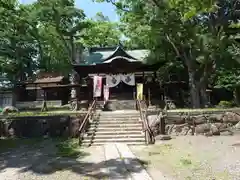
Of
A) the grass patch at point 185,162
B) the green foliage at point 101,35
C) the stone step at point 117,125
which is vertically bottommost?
the grass patch at point 185,162

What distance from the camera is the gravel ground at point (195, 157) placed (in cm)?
630

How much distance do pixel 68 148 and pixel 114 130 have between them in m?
2.42

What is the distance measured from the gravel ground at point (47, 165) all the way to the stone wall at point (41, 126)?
2319 millimetres

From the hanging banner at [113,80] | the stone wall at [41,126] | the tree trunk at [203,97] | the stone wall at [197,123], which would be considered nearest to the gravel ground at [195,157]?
the stone wall at [197,123]

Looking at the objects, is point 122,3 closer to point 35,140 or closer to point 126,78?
point 126,78

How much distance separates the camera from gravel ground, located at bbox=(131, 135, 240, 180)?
Result: 6297 millimetres

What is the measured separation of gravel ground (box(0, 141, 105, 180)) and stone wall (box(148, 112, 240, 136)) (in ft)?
12.8

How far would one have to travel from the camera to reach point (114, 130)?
11.6 metres

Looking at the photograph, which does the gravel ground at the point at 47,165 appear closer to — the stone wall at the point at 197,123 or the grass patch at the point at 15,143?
the grass patch at the point at 15,143

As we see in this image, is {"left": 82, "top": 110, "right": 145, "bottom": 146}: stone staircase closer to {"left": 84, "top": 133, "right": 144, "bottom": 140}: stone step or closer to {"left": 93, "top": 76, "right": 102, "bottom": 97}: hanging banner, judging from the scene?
{"left": 84, "top": 133, "right": 144, "bottom": 140}: stone step

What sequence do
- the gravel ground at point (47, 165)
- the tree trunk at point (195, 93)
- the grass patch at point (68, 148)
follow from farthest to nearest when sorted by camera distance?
the tree trunk at point (195, 93) → the grass patch at point (68, 148) → the gravel ground at point (47, 165)

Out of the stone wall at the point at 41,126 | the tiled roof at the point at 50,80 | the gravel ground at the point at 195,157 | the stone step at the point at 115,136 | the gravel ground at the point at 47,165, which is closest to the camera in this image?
the gravel ground at the point at 195,157

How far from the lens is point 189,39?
16.1 metres

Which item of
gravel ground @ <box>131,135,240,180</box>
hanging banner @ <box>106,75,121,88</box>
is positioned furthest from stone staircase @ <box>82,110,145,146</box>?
hanging banner @ <box>106,75,121,88</box>
